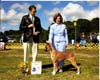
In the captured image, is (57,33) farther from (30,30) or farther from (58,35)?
(30,30)

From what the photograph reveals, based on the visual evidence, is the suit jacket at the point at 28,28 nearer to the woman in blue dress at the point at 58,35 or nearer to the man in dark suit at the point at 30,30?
the man in dark suit at the point at 30,30

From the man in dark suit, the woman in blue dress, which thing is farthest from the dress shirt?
the man in dark suit

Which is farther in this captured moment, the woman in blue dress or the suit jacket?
the suit jacket

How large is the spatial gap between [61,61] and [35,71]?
34.5 inches

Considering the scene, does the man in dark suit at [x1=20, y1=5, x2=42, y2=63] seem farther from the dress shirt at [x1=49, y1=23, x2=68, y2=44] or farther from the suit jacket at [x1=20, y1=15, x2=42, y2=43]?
the dress shirt at [x1=49, y1=23, x2=68, y2=44]

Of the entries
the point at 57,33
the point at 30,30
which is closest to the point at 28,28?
the point at 30,30

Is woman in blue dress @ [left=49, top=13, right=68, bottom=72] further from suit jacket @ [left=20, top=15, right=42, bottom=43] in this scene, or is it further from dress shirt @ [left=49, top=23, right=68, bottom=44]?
suit jacket @ [left=20, top=15, right=42, bottom=43]

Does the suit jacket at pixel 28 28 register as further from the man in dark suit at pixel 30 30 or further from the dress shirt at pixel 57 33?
the dress shirt at pixel 57 33

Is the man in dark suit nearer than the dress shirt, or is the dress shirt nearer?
the dress shirt

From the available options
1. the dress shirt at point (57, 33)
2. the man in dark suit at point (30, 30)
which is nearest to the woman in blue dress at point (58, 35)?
the dress shirt at point (57, 33)

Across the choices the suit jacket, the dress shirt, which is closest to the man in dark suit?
the suit jacket

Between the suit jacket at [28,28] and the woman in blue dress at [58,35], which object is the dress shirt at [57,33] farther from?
the suit jacket at [28,28]

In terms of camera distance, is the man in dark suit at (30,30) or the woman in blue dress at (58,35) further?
the man in dark suit at (30,30)

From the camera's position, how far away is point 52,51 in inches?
398
